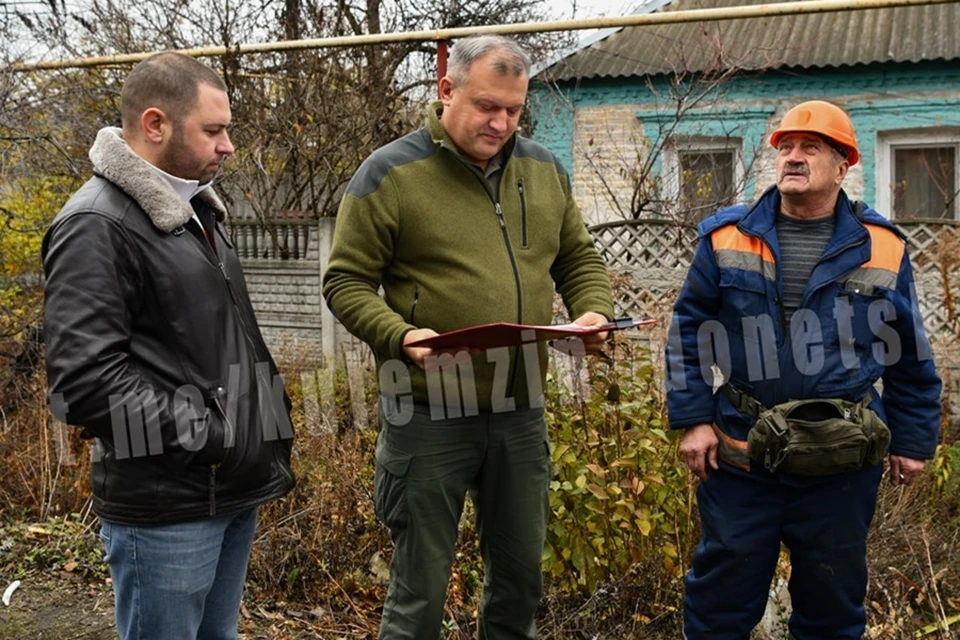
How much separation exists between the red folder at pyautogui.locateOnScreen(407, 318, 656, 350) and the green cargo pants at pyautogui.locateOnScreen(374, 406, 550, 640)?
1.12 feet

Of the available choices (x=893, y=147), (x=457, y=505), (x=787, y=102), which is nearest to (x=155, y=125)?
(x=457, y=505)

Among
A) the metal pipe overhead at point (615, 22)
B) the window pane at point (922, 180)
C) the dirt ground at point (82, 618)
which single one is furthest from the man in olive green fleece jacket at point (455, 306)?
the window pane at point (922, 180)

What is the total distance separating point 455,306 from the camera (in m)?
2.91

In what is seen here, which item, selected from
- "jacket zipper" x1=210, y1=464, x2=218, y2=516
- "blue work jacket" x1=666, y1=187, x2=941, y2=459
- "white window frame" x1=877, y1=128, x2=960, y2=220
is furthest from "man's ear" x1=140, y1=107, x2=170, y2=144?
"white window frame" x1=877, y1=128, x2=960, y2=220

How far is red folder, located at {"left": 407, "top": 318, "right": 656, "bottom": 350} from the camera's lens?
101 inches

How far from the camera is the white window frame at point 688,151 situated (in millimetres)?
8031

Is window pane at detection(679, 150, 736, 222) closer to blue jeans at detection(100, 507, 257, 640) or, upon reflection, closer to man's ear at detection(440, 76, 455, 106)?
man's ear at detection(440, 76, 455, 106)

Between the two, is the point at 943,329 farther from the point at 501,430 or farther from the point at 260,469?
the point at 260,469

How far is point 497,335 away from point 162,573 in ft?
A: 3.33

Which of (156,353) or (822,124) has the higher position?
(822,124)

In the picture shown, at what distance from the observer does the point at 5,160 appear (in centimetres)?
604

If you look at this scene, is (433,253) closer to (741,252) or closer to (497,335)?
(497,335)

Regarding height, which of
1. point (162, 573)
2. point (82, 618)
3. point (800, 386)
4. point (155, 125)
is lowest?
point (82, 618)

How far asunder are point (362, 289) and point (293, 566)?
2068 millimetres
